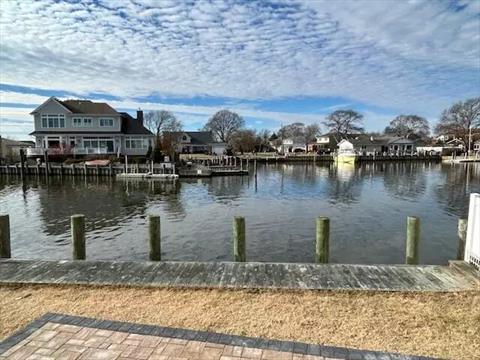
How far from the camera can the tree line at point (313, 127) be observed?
79.6 meters

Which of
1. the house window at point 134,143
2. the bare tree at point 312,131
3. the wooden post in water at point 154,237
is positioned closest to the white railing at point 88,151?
the house window at point 134,143

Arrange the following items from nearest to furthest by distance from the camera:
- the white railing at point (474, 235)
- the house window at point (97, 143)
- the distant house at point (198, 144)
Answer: the white railing at point (474, 235) → the house window at point (97, 143) → the distant house at point (198, 144)

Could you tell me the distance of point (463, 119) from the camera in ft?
264

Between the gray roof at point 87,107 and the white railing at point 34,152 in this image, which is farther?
the gray roof at point 87,107

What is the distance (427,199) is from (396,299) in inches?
802

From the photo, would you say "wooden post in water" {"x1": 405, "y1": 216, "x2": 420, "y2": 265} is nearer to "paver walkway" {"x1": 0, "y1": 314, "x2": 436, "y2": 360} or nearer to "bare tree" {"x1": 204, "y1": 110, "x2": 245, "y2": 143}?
"paver walkway" {"x1": 0, "y1": 314, "x2": 436, "y2": 360}

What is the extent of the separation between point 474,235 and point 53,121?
4899cm

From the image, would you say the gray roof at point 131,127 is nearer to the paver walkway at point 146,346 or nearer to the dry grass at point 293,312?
the dry grass at point 293,312

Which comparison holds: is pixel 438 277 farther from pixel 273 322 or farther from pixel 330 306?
pixel 273 322

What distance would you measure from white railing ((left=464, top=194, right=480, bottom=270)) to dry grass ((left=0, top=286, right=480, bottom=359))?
1314 millimetres

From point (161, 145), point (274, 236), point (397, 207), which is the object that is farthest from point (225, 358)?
point (161, 145)

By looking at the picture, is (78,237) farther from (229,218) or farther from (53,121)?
(53,121)

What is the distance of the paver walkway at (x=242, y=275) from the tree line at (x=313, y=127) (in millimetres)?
42999

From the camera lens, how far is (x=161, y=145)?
51062mm
